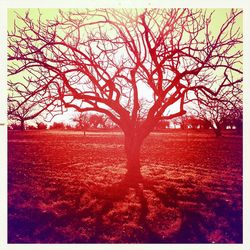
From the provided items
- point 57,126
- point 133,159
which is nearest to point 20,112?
point 57,126

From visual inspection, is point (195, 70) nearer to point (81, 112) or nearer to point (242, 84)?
point (242, 84)

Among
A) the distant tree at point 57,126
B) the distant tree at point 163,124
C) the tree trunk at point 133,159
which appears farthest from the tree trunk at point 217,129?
the distant tree at point 57,126

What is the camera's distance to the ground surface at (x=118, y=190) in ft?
12.5

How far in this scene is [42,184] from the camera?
402 cm

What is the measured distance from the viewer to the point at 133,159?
163 inches

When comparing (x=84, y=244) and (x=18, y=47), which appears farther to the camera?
(x=18, y=47)

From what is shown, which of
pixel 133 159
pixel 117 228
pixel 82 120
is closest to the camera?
pixel 117 228

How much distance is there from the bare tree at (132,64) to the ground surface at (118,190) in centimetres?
29

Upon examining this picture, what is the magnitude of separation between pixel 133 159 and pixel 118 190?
0.42 metres

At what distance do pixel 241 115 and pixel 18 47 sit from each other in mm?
2803

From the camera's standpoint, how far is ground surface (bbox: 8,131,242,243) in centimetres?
382

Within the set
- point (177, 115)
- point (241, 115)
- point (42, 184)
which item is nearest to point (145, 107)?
point (177, 115)

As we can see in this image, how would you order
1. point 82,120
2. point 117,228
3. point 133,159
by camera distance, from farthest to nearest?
point 82,120
point 133,159
point 117,228

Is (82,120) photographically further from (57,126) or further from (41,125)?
(41,125)
